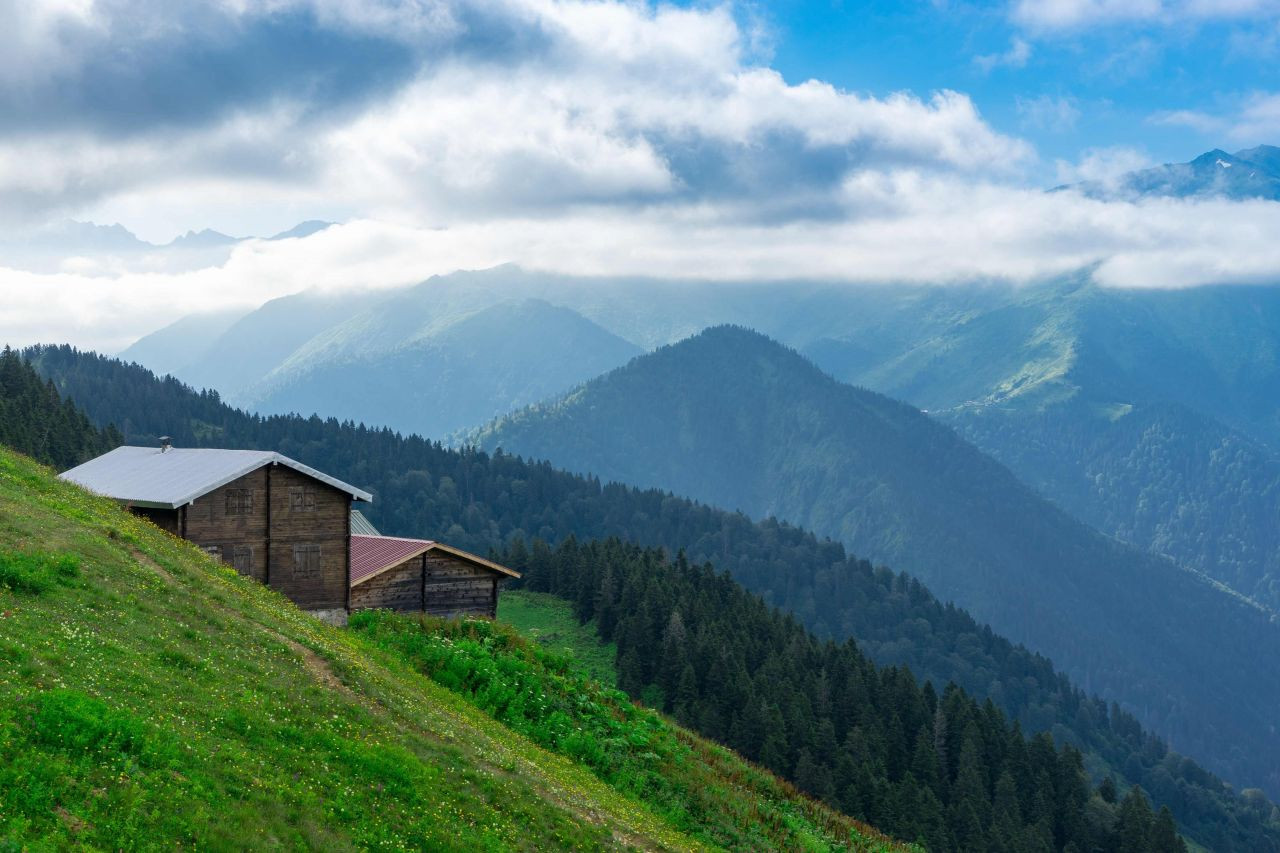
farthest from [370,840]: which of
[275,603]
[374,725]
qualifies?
[275,603]

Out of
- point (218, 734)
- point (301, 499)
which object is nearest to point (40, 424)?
point (301, 499)

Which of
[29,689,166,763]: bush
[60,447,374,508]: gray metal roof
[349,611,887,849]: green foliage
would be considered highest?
[60,447,374,508]: gray metal roof

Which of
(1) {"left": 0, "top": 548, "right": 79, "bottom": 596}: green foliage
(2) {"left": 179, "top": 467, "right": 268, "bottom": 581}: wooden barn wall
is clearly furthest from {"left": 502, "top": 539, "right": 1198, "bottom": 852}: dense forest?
(1) {"left": 0, "top": 548, "right": 79, "bottom": 596}: green foliage

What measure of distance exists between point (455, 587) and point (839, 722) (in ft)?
155

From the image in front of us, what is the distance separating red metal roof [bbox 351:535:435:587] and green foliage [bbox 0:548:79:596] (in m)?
26.7

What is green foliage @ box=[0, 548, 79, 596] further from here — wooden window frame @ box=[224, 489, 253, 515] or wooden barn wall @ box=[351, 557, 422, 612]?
wooden barn wall @ box=[351, 557, 422, 612]

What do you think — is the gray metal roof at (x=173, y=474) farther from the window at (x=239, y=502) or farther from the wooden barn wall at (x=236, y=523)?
the window at (x=239, y=502)

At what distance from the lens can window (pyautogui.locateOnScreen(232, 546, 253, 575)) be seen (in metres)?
45.0

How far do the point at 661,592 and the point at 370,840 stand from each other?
79335 mm

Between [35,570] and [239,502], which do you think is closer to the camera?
[35,570]

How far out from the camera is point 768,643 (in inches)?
4053

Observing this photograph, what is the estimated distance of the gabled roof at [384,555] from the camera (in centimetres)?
5338

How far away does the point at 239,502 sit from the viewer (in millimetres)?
45469

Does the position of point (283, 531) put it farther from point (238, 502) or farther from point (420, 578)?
point (420, 578)
